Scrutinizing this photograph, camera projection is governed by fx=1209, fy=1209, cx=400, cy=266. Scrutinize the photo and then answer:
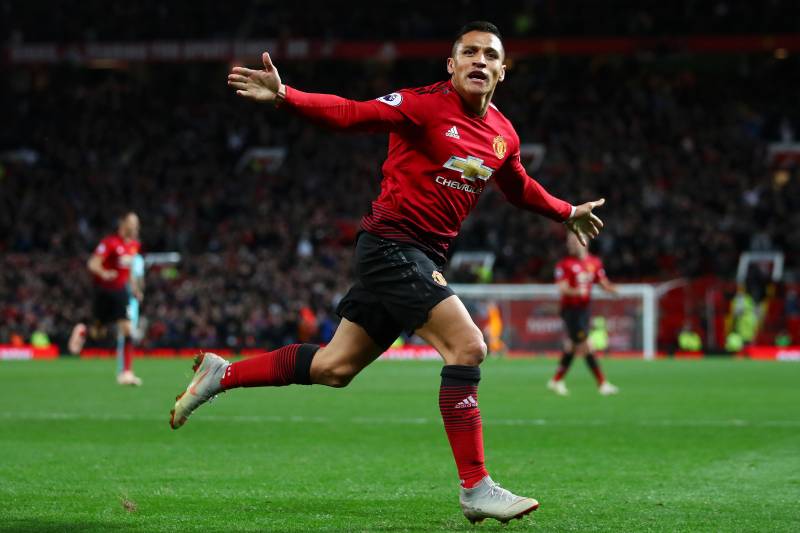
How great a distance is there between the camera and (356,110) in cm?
559

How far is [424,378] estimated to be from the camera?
20.5 meters

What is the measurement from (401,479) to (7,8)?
39262 millimetres

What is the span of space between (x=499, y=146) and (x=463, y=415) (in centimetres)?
143

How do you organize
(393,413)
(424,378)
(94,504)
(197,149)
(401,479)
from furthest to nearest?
(197,149)
(424,378)
(393,413)
(401,479)
(94,504)

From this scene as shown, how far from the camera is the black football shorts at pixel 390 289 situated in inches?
235

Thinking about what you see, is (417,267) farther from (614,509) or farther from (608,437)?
(608,437)

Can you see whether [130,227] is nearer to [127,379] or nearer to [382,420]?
[127,379]

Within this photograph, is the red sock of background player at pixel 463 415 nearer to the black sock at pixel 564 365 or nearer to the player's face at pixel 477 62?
the player's face at pixel 477 62

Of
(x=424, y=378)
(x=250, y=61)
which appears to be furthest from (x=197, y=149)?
(x=424, y=378)

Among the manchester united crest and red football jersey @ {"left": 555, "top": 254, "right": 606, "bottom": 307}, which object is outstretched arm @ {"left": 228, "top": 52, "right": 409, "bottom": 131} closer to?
the manchester united crest

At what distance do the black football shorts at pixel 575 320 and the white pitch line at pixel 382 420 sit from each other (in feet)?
14.9

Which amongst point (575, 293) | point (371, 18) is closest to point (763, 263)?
point (371, 18)

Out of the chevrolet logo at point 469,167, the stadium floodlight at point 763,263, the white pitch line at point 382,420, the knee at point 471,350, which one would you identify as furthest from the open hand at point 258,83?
the stadium floodlight at point 763,263

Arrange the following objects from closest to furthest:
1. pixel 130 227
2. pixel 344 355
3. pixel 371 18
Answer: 1. pixel 344 355
2. pixel 130 227
3. pixel 371 18
